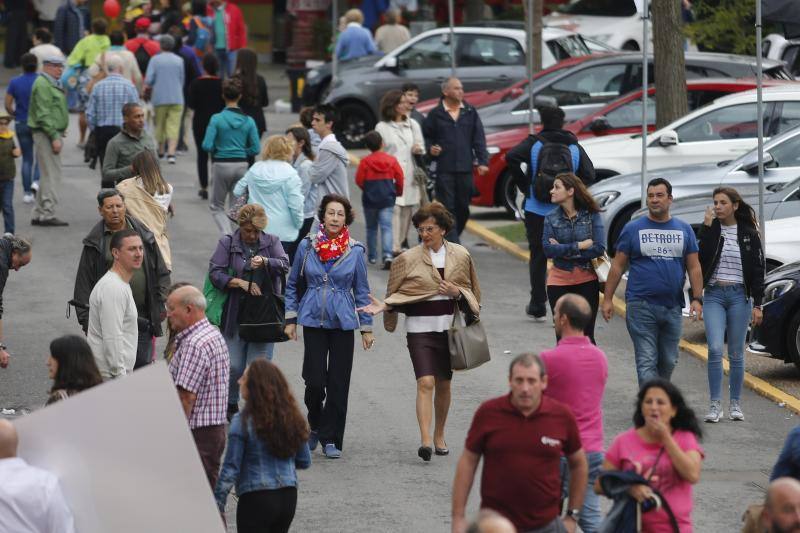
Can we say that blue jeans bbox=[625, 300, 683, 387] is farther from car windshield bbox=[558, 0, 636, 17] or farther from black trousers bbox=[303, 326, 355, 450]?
car windshield bbox=[558, 0, 636, 17]

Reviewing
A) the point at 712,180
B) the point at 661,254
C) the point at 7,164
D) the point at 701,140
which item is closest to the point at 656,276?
the point at 661,254

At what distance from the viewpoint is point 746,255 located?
452 inches

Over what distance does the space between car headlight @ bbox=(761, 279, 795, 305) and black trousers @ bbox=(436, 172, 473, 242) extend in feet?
13.8

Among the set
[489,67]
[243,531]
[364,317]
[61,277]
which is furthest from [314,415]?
[489,67]

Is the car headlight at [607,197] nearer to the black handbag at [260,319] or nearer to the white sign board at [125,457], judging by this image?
the black handbag at [260,319]

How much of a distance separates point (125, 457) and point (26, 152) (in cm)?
1301

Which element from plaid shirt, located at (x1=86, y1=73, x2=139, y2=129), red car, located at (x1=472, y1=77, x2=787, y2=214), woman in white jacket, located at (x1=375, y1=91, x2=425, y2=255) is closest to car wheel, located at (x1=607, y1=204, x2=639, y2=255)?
woman in white jacket, located at (x1=375, y1=91, x2=425, y2=255)

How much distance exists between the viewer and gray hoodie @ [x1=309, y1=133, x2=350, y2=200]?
15.6 metres

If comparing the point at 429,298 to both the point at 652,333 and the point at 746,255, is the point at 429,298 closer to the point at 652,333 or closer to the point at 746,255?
the point at 652,333

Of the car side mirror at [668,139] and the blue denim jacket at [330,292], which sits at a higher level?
the car side mirror at [668,139]

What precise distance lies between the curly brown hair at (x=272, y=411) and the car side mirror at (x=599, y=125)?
42.8 feet

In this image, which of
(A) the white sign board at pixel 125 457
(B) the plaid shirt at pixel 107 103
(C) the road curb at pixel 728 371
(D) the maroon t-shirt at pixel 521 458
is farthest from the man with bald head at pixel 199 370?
(B) the plaid shirt at pixel 107 103

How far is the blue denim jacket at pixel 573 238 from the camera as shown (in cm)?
1183

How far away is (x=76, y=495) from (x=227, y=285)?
4.38 metres
